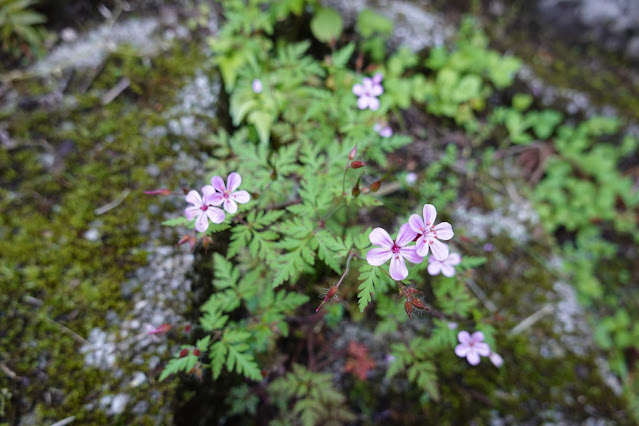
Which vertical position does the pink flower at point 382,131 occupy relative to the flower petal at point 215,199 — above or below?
below

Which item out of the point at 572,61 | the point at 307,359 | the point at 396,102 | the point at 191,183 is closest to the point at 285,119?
the point at 191,183

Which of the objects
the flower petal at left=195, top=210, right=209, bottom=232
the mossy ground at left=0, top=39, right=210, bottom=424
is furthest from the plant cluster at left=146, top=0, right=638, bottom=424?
the mossy ground at left=0, top=39, right=210, bottom=424

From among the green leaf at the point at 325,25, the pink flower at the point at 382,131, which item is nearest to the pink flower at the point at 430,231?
the pink flower at the point at 382,131

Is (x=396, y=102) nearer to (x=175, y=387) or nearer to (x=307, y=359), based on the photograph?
(x=307, y=359)

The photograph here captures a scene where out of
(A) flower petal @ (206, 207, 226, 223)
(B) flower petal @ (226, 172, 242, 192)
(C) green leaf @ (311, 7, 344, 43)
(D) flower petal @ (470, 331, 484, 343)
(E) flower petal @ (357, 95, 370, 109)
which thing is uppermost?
(C) green leaf @ (311, 7, 344, 43)

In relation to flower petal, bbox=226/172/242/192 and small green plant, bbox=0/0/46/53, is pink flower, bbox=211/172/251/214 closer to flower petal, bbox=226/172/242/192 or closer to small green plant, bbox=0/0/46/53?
flower petal, bbox=226/172/242/192

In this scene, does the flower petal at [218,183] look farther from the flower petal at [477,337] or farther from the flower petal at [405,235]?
the flower petal at [477,337]

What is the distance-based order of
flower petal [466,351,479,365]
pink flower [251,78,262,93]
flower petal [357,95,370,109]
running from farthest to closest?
pink flower [251,78,262,93], flower petal [357,95,370,109], flower petal [466,351,479,365]

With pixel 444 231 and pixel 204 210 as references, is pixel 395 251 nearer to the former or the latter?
pixel 444 231
